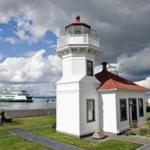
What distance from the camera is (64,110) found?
12281 mm

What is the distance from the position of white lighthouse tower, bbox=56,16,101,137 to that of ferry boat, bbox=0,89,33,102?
112 m

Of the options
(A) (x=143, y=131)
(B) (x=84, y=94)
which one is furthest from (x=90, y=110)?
(A) (x=143, y=131)

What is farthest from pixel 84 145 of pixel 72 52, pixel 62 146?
pixel 72 52

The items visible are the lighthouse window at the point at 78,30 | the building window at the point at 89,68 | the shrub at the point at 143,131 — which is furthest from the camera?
the lighthouse window at the point at 78,30

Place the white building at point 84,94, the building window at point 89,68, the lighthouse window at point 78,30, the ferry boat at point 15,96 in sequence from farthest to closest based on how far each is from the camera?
the ferry boat at point 15,96
the lighthouse window at point 78,30
the building window at point 89,68
the white building at point 84,94

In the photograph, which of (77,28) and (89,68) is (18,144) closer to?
(89,68)

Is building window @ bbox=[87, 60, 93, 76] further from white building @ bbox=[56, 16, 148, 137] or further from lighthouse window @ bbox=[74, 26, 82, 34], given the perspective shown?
lighthouse window @ bbox=[74, 26, 82, 34]

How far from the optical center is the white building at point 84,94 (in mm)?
11430

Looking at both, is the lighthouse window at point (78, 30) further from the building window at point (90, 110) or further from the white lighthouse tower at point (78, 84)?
the building window at point (90, 110)

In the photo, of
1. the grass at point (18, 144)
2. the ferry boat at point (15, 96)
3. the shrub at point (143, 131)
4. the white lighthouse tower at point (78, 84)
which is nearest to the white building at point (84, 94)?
the white lighthouse tower at point (78, 84)

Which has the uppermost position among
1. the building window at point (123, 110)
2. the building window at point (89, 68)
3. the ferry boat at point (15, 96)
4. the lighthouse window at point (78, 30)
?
the lighthouse window at point (78, 30)

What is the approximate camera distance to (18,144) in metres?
9.29

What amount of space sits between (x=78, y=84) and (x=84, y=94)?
39.2 inches

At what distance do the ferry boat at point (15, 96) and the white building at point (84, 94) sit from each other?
112 meters
